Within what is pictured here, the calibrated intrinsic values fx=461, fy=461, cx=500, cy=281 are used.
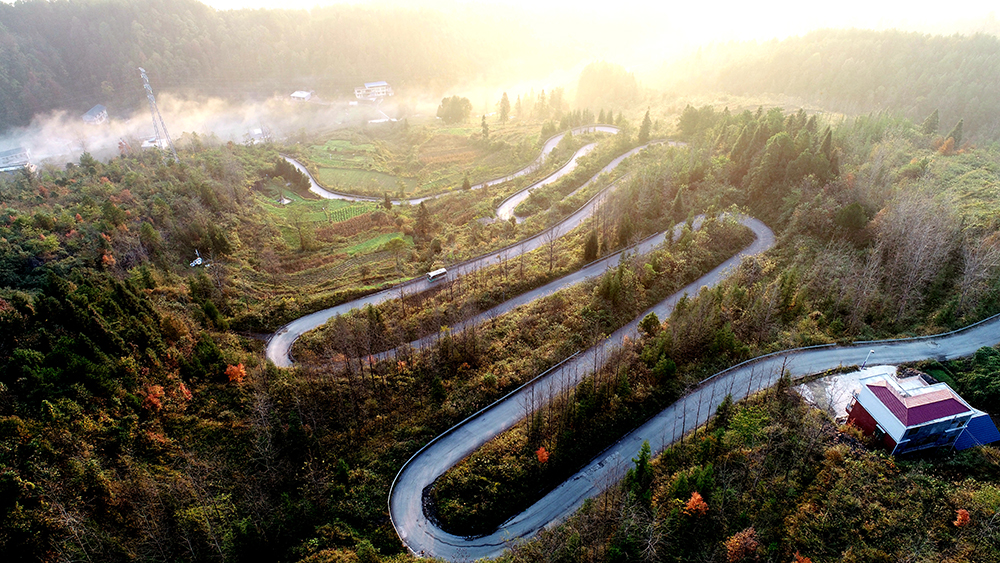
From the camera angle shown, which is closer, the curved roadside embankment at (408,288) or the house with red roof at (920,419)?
the house with red roof at (920,419)

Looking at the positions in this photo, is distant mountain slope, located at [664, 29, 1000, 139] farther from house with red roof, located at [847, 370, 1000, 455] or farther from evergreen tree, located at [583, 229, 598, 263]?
house with red roof, located at [847, 370, 1000, 455]

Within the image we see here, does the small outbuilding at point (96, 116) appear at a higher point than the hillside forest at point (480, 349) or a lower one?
higher

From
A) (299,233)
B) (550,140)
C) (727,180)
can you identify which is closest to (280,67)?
(550,140)

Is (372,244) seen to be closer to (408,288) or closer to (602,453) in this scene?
(408,288)

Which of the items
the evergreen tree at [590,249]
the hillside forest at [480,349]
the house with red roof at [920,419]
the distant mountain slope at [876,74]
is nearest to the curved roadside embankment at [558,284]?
the evergreen tree at [590,249]

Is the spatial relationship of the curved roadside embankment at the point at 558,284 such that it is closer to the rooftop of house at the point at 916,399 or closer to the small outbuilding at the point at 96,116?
the rooftop of house at the point at 916,399

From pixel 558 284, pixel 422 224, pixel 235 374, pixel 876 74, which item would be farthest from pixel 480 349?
pixel 876 74

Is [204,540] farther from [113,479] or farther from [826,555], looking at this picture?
[826,555]
